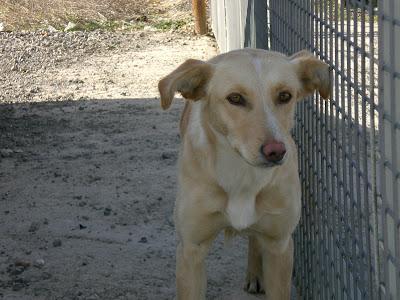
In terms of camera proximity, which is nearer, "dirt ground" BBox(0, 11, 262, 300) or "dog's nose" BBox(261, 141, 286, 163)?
"dog's nose" BBox(261, 141, 286, 163)

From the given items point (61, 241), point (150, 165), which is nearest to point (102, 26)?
point (150, 165)

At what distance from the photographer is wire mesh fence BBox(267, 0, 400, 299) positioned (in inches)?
116

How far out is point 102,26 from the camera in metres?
14.1

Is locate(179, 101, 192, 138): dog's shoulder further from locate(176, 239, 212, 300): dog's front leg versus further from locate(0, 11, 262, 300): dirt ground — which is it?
locate(0, 11, 262, 300): dirt ground

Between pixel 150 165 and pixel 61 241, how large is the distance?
1649mm

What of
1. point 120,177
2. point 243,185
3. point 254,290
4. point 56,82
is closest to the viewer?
point 243,185

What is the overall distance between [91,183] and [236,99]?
3260 mm

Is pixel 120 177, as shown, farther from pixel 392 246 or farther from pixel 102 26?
pixel 102 26

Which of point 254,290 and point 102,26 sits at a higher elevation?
point 254,290

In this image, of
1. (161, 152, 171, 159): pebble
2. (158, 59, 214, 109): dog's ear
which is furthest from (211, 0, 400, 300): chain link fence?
(161, 152, 171, 159): pebble

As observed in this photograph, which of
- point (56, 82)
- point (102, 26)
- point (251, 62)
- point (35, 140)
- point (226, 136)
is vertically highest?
point (251, 62)

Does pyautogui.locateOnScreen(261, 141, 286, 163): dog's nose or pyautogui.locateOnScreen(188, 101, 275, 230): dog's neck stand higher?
pyautogui.locateOnScreen(261, 141, 286, 163): dog's nose

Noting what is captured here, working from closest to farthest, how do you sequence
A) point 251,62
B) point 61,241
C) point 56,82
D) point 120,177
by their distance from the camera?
point 251,62 → point 61,241 → point 120,177 → point 56,82

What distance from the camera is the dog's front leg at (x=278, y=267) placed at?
4.38 metres
